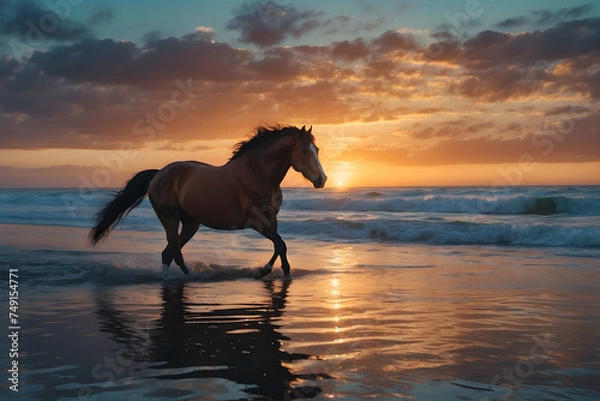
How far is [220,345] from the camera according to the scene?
4566 mm

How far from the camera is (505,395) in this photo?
11.3 feet

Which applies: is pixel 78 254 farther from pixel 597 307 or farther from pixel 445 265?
pixel 597 307

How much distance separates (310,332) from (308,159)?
3.68 meters

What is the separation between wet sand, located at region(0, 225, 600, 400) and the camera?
3.59 m

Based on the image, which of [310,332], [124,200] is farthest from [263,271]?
[310,332]

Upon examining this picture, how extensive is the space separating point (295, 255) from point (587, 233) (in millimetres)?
8289

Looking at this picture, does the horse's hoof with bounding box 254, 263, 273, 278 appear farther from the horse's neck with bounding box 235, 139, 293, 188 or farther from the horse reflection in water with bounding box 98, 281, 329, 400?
the horse reflection in water with bounding box 98, 281, 329, 400

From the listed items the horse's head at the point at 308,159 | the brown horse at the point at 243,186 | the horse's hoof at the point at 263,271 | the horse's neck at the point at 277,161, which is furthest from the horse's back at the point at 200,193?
the horse's head at the point at 308,159

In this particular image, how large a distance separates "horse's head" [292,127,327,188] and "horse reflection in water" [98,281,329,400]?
2.21 meters

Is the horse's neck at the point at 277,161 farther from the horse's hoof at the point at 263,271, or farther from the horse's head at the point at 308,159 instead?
the horse's hoof at the point at 263,271

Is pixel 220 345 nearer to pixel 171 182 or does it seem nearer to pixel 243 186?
pixel 243 186

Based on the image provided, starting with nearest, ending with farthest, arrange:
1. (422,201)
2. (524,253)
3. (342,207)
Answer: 1. (524,253)
2. (422,201)
3. (342,207)

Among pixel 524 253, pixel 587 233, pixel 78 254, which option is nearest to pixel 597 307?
pixel 524 253

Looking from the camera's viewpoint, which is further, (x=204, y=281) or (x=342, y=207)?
(x=342, y=207)
